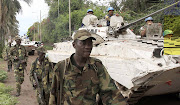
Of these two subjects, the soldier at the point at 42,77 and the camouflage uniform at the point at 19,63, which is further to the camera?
the camouflage uniform at the point at 19,63

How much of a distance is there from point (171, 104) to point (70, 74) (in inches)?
173

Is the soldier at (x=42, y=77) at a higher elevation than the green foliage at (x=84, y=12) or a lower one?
lower

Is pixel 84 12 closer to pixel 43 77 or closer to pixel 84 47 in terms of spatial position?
pixel 43 77

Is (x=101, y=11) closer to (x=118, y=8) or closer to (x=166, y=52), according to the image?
(x=118, y=8)

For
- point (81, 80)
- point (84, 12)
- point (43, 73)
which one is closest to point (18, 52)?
point (43, 73)

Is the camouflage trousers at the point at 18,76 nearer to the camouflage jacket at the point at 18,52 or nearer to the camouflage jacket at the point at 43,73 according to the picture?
the camouflage jacket at the point at 18,52

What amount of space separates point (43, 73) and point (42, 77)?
8cm

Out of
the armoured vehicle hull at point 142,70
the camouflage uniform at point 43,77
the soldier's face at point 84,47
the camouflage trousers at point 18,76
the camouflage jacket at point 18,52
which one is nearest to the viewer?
the soldier's face at point 84,47

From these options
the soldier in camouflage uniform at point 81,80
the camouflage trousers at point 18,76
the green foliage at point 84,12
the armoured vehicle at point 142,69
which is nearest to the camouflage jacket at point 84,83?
the soldier in camouflage uniform at point 81,80

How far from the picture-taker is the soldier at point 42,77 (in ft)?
13.4

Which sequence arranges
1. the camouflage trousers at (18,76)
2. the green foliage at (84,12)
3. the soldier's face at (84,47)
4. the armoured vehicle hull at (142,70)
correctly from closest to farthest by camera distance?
the soldier's face at (84,47) → the armoured vehicle hull at (142,70) → the camouflage trousers at (18,76) → the green foliage at (84,12)

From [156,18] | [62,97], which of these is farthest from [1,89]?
[156,18]

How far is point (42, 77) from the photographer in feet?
14.2

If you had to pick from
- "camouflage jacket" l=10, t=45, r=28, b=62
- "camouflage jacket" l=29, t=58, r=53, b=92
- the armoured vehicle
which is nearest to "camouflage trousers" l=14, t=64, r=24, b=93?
"camouflage jacket" l=10, t=45, r=28, b=62
